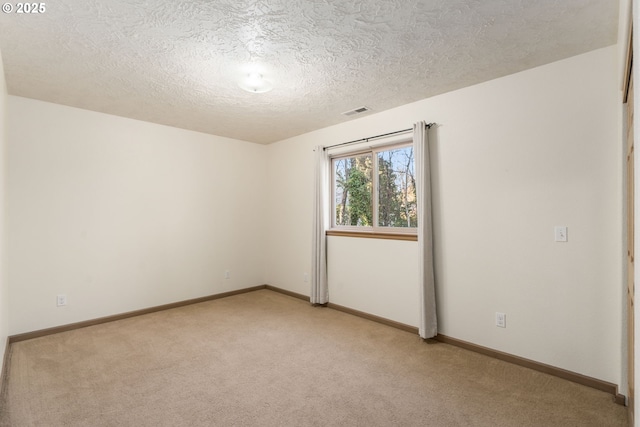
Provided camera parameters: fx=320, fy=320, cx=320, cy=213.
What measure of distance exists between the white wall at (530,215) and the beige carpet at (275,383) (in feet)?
1.03

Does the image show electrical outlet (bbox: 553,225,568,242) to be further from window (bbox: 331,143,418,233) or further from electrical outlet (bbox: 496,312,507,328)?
window (bbox: 331,143,418,233)

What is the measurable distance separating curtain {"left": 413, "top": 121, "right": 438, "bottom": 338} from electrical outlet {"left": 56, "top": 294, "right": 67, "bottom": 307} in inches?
148

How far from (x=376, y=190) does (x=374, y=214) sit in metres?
0.30

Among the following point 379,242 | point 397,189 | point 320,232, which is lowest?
point 379,242

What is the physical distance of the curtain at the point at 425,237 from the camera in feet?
10.2

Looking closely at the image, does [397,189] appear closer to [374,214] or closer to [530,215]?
[374,214]

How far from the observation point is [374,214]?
398cm

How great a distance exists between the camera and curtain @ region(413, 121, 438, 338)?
122 inches

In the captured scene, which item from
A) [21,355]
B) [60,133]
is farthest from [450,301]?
[60,133]

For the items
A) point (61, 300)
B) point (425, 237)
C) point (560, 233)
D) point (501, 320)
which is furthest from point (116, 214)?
point (560, 233)

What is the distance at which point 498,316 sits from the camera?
279 centimetres

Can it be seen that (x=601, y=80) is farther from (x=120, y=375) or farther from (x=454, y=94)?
(x=120, y=375)

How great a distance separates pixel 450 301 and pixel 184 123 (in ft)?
12.5

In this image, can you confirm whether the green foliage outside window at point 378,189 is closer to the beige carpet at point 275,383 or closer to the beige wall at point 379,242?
the beige wall at point 379,242
